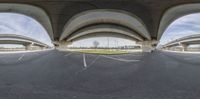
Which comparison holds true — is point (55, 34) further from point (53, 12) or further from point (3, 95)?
point (3, 95)

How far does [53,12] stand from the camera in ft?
91.0

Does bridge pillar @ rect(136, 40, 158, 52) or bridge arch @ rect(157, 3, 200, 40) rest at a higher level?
bridge arch @ rect(157, 3, 200, 40)

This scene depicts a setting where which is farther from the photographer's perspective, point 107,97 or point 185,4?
point 185,4

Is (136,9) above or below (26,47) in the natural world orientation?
above

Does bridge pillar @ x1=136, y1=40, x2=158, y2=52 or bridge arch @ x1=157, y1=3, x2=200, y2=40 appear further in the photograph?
bridge pillar @ x1=136, y1=40, x2=158, y2=52

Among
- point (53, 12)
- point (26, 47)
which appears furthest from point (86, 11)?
point (26, 47)

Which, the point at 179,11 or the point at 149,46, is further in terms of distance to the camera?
the point at 149,46

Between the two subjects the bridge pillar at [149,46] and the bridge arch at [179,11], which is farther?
the bridge pillar at [149,46]

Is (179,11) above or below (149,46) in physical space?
above

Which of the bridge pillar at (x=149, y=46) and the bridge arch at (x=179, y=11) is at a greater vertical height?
the bridge arch at (x=179, y=11)

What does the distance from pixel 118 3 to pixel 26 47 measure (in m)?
47.0

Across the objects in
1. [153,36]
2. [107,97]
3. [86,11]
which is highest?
[86,11]

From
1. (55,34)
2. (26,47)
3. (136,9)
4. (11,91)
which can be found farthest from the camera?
(26,47)

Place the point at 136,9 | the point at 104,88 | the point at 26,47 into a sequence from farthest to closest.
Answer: the point at 26,47, the point at 136,9, the point at 104,88
